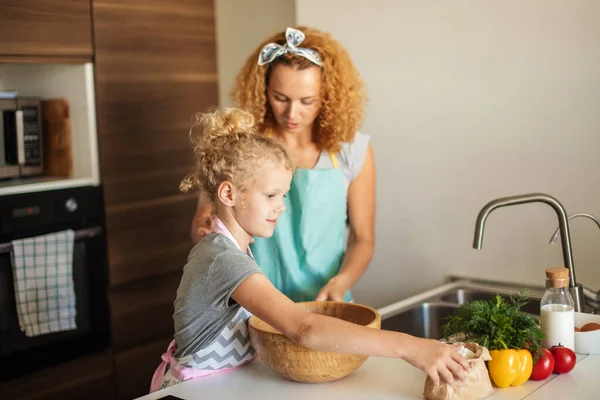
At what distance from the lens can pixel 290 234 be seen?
2.09 m

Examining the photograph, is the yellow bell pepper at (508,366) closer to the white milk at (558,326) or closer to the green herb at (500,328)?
the green herb at (500,328)

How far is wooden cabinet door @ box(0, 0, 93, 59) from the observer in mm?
2328

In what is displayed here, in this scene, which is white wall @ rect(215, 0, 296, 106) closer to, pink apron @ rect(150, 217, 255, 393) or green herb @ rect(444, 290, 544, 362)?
pink apron @ rect(150, 217, 255, 393)

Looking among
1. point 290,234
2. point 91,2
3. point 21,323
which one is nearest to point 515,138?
point 290,234

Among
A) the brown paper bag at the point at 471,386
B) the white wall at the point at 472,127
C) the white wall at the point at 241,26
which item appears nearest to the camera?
the brown paper bag at the point at 471,386

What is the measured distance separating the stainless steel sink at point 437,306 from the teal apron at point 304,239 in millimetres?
143

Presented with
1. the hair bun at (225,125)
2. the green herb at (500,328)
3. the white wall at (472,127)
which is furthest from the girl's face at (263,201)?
the white wall at (472,127)

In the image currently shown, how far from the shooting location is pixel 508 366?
139cm

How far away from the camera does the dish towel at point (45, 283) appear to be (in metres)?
2.42

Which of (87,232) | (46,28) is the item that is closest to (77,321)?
(87,232)

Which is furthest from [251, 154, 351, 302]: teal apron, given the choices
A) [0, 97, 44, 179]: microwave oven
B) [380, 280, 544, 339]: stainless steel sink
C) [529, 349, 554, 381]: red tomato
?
[0, 97, 44, 179]: microwave oven

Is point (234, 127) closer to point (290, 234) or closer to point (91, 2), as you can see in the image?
point (290, 234)

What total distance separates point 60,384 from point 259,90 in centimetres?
123

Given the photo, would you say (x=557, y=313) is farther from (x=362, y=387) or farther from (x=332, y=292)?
(x=332, y=292)
